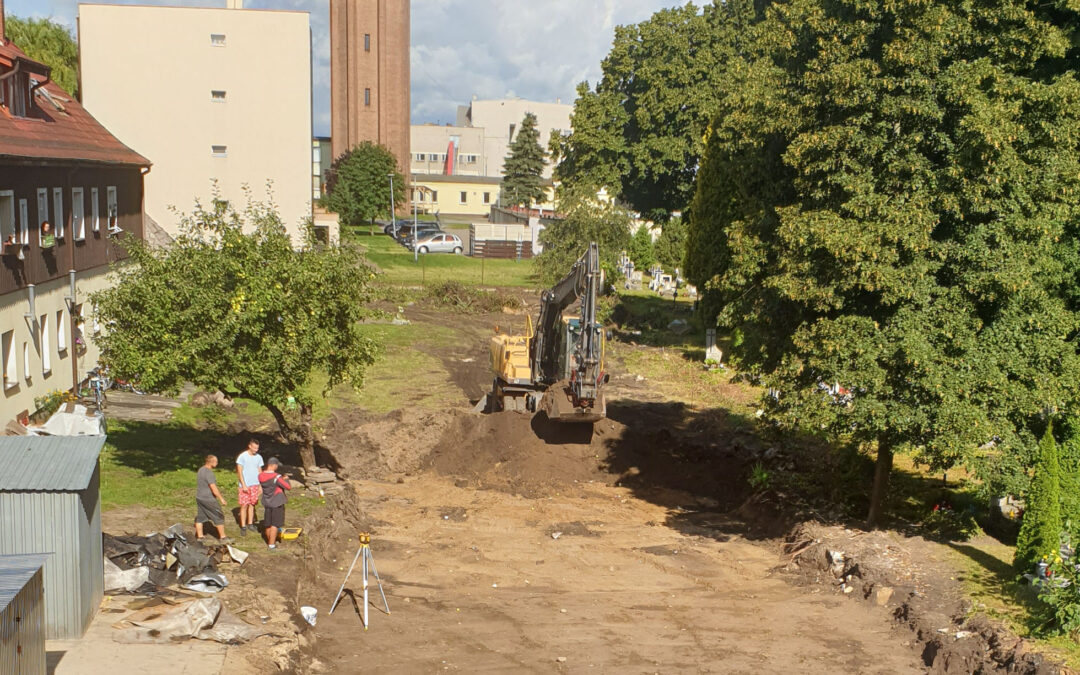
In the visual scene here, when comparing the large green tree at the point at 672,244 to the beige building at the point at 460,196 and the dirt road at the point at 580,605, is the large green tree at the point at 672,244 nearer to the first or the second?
the beige building at the point at 460,196

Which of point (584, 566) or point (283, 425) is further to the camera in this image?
point (283, 425)

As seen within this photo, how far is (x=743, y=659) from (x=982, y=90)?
940 cm

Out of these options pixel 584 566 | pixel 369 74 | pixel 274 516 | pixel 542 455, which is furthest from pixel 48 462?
pixel 369 74

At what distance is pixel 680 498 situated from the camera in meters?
21.6

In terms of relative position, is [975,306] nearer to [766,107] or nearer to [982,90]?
[982,90]

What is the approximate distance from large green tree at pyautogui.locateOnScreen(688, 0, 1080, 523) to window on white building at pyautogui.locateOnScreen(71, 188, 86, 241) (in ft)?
59.1

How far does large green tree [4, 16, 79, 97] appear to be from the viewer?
159 ft

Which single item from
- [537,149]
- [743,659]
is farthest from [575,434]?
[537,149]

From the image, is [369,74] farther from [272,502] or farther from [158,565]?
[158,565]

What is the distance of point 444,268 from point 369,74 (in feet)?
95.9

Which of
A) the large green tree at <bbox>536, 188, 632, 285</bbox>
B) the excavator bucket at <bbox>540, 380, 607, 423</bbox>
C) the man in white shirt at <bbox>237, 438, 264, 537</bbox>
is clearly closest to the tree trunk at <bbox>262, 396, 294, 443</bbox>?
the man in white shirt at <bbox>237, 438, 264, 537</bbox>

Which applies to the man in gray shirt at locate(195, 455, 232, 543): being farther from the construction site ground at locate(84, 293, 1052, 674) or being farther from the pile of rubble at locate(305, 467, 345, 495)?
the pile of rubble at locate(305, 467, 345, 495)

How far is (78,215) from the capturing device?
81.6 ft

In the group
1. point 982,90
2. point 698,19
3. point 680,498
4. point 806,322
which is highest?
point 698,19
